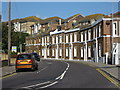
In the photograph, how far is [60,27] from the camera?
6894 cm

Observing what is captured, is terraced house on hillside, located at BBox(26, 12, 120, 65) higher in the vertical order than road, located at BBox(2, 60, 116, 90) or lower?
higher

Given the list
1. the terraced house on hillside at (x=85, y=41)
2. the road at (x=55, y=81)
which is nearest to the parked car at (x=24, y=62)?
the road at (x=55, y=81)

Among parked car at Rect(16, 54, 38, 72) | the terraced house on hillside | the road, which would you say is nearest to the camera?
the road

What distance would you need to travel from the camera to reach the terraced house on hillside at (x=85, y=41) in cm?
3627

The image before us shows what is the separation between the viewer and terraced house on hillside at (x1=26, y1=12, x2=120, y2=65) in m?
36.3

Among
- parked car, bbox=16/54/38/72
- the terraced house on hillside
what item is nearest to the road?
parked car, bbox=16/54/38/72

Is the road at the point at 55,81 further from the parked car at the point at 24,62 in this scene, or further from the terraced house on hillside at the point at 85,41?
the terraced house on hillside at the point at 85,41

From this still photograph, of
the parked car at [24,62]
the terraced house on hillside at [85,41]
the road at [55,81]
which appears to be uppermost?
the terraced house on hillside at [85,41]

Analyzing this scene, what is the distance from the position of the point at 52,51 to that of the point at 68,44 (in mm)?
9917

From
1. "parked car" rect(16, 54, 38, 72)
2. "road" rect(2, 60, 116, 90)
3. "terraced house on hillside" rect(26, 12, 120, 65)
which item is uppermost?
"terraced house on hillside" rect(26, 12, 120, 65)

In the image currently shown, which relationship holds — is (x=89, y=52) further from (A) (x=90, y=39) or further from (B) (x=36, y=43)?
(B) (x=36, y=43)

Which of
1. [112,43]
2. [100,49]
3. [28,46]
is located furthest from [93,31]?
[28,46]

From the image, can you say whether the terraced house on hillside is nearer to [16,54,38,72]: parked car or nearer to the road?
[16,54,38,72]: parked car

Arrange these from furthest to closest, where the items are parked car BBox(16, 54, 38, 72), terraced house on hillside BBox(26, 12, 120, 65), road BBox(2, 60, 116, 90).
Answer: terraced house on hillside BBox(26, 12, 120, 65) → parked car BBox(16, 54, 38, 72) → road BBox(2, 60, 116, 90)
